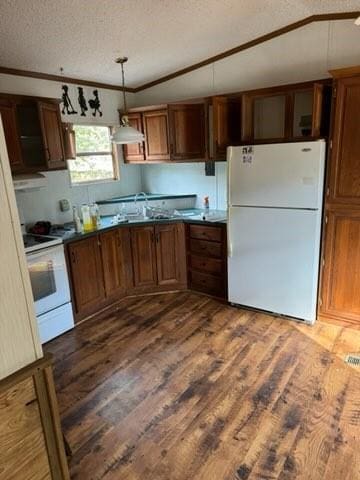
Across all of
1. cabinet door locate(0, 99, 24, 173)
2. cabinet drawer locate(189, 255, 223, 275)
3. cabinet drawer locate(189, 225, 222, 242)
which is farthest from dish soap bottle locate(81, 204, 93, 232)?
cabinet drawer locate(189, 255, 223, 275)

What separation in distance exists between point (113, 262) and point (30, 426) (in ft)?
8.53

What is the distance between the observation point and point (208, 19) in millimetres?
2771

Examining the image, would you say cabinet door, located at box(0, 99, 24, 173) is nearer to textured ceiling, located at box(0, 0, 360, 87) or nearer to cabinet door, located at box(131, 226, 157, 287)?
textured ceiling, located at box(0, 0, 360, 87)

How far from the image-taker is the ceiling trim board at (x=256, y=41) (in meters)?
3.00

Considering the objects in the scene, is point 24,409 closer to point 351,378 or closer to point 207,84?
point 351,378

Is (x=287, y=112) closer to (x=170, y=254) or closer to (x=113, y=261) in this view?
(x=170, y=254)

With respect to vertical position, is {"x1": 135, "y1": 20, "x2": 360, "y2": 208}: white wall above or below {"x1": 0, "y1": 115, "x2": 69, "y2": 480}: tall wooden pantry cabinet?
above

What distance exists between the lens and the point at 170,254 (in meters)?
3.90

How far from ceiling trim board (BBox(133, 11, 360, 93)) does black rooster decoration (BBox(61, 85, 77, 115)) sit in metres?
1.03

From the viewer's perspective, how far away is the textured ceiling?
231 cm

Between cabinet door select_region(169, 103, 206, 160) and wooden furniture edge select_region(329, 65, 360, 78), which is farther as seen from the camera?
cabinet door select_region(169, 103, 206, 160)

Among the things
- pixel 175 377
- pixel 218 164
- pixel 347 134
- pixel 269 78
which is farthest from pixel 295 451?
pixel 269 78

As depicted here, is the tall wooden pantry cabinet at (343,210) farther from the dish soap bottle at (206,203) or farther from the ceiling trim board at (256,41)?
the dish soap bottle at (206,203)

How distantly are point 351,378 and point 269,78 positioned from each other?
290 centimetres
